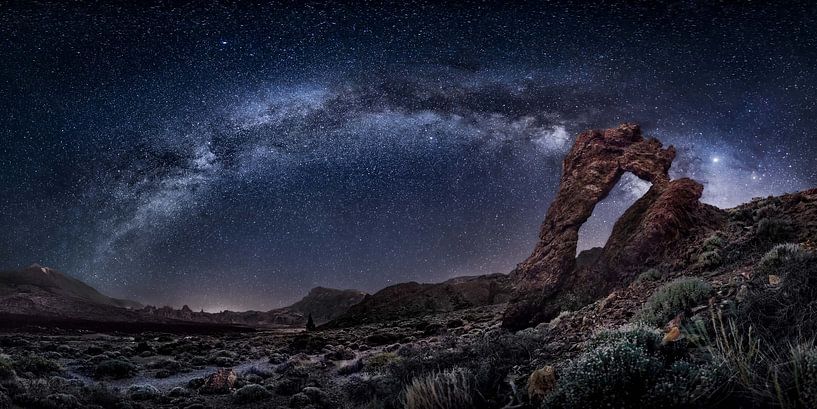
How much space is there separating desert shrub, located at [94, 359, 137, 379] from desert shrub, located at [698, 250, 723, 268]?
21.2 metres

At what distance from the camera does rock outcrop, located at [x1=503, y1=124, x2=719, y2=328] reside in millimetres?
15836

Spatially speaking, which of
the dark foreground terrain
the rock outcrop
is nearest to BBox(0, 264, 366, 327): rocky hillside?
the dark foreground terrain

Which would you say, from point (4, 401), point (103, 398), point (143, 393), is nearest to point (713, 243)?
point (143, 393)

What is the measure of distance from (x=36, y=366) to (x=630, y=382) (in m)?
19.0

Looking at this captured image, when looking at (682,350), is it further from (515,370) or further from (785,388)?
(515,370)

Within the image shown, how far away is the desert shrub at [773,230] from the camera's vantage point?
11680mm

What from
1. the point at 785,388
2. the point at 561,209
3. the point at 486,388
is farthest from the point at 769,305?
the point at 561,209

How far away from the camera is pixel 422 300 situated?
5631 cm

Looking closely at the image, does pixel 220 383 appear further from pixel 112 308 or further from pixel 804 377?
pixel 112 308

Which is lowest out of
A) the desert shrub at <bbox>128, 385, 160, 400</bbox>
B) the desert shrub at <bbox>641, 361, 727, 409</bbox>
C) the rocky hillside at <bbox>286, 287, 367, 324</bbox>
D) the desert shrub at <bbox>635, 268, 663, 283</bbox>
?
the rocky hillside at <bbox>286, 287, 367, 324</bbox>

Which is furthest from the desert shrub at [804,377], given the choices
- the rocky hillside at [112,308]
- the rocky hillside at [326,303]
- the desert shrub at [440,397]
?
the rocky hillside at [326,303]

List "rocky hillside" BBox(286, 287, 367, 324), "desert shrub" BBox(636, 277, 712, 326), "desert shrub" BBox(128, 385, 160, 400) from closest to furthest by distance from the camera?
"desert shrub" BBox(636, 277, 712, 326) → "desert shrub" BBox(128, 385, 160, 400) → "rocky hillside" BBox(286, 287, 367, 324)

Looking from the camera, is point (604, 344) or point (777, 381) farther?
point (604, 344)

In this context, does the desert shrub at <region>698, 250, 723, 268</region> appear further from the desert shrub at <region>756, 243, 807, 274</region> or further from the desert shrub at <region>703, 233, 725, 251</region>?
the desert shrub at <region>756, 243, 807, 274</region>
